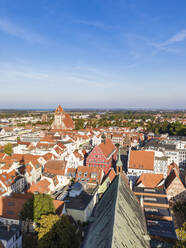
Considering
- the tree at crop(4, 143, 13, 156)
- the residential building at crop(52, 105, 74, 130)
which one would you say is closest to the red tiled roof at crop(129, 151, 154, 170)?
the tree at crop(4, 143, 13, 156)

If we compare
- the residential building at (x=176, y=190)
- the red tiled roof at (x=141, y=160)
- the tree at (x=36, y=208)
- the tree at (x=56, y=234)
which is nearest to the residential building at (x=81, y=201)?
the tree at (x=36, y=208)

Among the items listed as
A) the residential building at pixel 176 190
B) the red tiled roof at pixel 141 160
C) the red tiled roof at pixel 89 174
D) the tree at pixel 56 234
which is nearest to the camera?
the tree at pixel 56 234

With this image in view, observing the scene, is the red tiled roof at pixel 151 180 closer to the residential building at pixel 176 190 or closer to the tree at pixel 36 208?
the residential building at pixel 176 190

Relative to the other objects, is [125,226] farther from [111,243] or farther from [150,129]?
[150,129]

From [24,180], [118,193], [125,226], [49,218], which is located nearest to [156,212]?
[49,218]

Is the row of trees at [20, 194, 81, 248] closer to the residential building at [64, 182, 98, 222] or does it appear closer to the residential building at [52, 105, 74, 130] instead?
the residential building at [64, 182, 98, 222]

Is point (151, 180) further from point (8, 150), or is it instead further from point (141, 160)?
point (8, 150)

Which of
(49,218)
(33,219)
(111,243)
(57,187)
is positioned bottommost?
(57,187)
